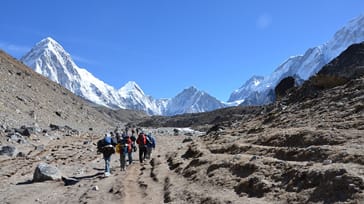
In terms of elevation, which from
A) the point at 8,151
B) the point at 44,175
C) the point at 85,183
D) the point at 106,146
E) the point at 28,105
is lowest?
the point at 85,183

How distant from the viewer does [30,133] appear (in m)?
42.0

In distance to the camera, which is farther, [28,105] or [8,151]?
[28,105]

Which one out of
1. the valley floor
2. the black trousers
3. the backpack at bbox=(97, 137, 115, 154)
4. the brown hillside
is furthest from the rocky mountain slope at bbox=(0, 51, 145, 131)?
the valley floor

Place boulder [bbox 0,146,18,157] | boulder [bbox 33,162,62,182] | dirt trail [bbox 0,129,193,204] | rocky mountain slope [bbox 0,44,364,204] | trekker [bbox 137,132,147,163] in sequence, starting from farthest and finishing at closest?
1. boulder [bbox 0,146,18,157]
2. trekker [bbox 137,132,147,163]
3. boulder [bbox 33,162,62,182]
4. dirt trail [bbox 0,129,193,204]
5. rocky mountain slope [bbox 0,44,364,204]

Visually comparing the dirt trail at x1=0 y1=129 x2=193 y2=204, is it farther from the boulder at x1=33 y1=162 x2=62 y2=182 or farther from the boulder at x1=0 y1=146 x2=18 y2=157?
the boulder at x1=0 y1=146 x2=18 y2=157

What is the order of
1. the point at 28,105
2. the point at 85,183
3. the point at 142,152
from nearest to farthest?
the point at 85,183 → the point at 142,152 → the point at 28,105

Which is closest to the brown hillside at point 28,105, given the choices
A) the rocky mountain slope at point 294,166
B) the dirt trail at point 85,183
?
the dirt trail at point 85,183

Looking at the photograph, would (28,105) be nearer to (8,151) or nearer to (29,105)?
(29,105)

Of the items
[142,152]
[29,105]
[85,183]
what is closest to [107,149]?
[85,183]

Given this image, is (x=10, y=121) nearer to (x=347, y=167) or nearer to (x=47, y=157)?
(x=47, y=157)

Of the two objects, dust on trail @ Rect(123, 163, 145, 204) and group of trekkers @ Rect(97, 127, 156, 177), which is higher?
group of trekkers @ Rect(97, 127, 156, 177)

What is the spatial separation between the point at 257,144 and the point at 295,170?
6.20 m

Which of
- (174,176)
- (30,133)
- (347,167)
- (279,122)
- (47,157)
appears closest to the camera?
(347,167)

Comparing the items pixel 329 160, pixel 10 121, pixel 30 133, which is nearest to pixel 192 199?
pixel 329 160
